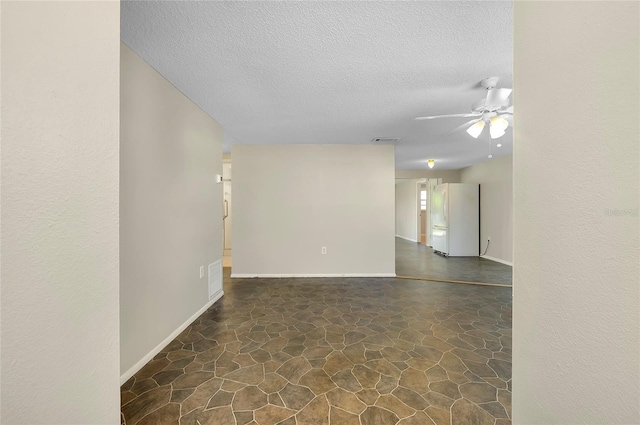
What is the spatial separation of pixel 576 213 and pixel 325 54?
1.89 m

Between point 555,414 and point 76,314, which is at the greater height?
point 76,314

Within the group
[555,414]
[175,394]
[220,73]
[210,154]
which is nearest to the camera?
[555,414]

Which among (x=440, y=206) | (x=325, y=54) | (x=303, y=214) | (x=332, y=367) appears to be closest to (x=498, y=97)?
(x=325, y=54)

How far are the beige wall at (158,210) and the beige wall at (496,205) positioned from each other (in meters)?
5.97

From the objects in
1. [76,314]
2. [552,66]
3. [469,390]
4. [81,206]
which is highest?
[552,66]

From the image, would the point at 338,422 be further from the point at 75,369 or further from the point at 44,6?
the point at 44,6

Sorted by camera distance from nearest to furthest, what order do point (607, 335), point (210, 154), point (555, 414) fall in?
point (607, 335) < point (555, 414) < point (210, 154)

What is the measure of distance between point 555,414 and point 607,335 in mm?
290

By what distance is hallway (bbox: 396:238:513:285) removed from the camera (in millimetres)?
4723

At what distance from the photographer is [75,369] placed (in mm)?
671

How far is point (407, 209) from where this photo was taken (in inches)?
397

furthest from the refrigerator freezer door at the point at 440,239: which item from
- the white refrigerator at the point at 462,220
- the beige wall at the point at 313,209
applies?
the beige wall at the point at 313,209

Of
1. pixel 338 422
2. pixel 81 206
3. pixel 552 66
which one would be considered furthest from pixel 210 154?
pixel 552 66

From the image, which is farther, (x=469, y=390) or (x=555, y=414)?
(x=469, y=390)
